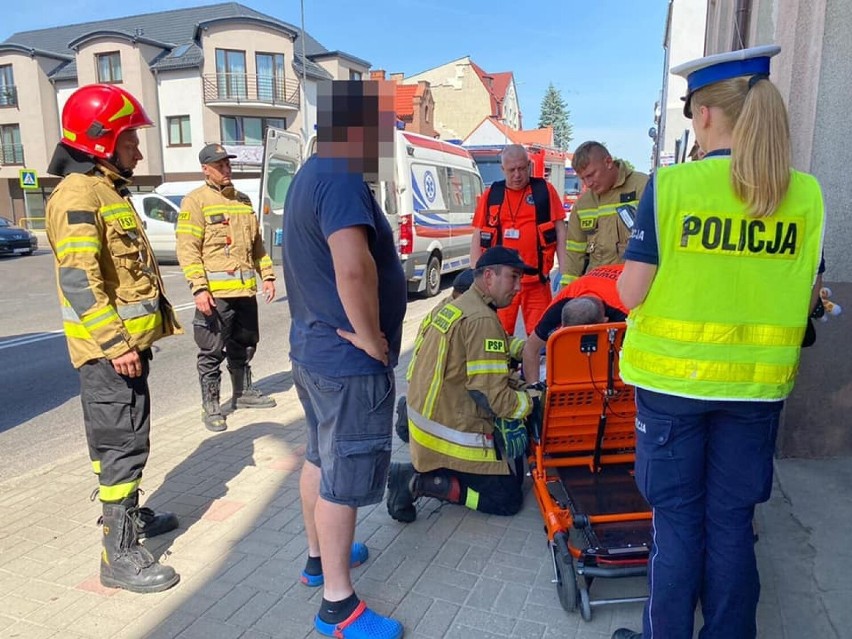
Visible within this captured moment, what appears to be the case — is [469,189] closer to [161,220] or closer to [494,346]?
[161,220]

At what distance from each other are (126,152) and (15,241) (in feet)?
63.6

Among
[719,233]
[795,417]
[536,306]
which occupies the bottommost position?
[795,417]

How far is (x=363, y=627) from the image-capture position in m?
2.47

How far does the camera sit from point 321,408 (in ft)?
7.93

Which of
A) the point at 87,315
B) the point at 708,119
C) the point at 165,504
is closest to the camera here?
the point at 708,119

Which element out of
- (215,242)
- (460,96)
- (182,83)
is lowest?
(215,242)

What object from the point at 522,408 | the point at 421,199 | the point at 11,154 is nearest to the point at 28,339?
the point at 421,199

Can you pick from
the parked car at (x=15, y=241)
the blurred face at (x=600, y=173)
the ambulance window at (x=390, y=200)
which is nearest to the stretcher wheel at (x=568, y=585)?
the blurred face at (x=600, y=173)

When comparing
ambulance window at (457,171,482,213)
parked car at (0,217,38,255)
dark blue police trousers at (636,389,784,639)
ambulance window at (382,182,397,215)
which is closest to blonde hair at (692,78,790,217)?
dark blue police trousers at (636,389,784,639)

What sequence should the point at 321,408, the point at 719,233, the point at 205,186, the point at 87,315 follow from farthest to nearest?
1. the point at 205,186
2. the point at 87,315
3. the point at 321,408
4. the point at 719,233

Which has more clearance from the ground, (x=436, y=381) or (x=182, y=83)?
(x=182, y=83)

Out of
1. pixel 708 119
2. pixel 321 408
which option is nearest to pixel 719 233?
pixel 708 119

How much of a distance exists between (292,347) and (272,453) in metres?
2.08

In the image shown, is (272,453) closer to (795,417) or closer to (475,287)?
(475,287)
